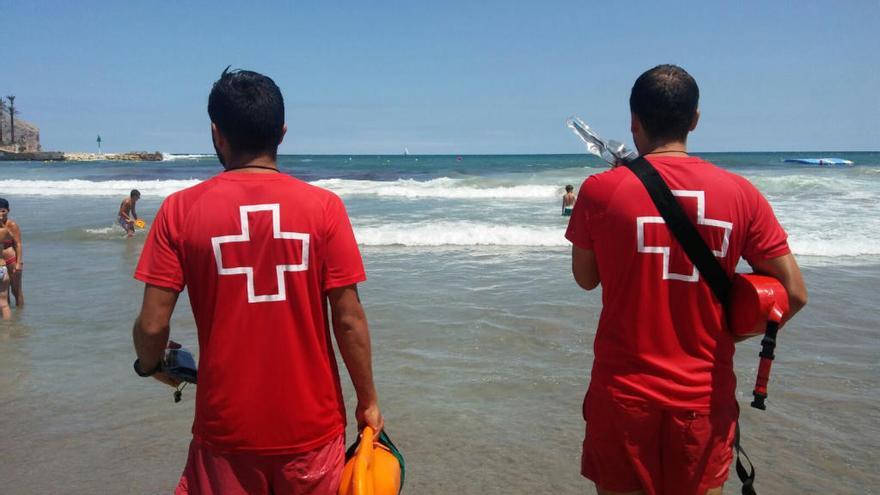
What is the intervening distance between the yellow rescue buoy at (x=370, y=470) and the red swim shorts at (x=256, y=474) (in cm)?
7

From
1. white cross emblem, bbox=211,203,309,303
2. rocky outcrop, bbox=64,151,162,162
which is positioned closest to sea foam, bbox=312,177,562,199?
white cross emblem, bbox=211,203,309,303

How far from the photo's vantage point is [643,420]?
7.27ft

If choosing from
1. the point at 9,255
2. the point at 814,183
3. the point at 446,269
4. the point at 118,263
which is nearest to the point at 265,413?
the point at 9,255

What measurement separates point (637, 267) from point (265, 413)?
4.15 ft

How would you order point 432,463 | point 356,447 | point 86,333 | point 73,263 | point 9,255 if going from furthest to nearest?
1. point 73,263
2. point 9,255
3. point 86,333
4. point 432,463
5. point 356,447

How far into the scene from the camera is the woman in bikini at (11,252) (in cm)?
795

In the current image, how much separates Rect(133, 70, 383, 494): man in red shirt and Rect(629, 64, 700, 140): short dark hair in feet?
3.57

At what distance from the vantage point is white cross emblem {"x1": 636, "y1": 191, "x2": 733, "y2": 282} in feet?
7.13

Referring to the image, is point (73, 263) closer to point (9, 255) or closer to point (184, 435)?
point (9, 255)

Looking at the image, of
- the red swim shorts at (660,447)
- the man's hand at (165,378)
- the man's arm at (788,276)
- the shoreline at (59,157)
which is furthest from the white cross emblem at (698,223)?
the shoreline at (59,157)

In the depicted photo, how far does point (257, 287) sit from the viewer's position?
6.52 feet

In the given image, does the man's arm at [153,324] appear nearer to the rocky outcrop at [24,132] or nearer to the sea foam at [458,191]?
the sea foam at [458,191]

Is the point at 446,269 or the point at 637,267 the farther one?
the point at 446,269

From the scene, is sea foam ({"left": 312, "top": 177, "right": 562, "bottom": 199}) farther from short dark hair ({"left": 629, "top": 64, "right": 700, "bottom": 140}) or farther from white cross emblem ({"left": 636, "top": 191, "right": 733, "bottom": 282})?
white cross emblem ({"left": 636, "top": 191, "right": 733, "bottom": 282})
